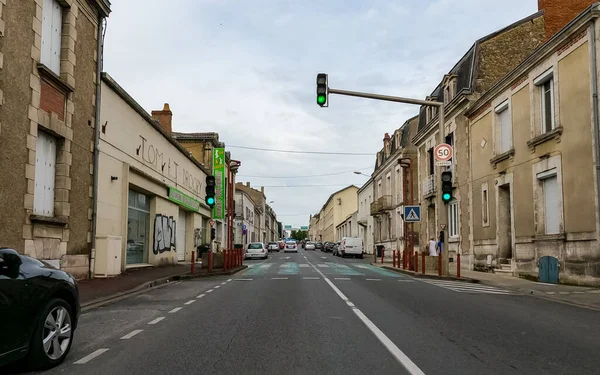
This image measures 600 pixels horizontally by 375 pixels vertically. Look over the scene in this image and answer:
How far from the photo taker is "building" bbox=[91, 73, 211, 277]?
1727 centimetres

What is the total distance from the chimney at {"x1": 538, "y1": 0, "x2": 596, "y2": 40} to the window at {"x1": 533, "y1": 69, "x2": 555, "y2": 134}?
16.4 ft

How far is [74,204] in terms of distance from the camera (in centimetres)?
1495

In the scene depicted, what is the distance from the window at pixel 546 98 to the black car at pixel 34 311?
1656 centimetres

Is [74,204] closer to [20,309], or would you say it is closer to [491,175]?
[20,309]

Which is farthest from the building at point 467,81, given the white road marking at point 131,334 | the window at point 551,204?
the white road marking at point 131,334

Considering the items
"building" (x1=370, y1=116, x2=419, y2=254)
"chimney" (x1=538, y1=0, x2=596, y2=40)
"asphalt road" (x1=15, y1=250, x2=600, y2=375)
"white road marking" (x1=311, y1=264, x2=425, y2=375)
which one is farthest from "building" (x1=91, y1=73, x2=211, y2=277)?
"chimney" (x1=538, y1=0, x2=596, y2=40)

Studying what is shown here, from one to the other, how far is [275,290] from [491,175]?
12.8 metres

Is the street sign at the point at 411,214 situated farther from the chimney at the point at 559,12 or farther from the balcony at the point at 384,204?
the balcony at the point at 384,204

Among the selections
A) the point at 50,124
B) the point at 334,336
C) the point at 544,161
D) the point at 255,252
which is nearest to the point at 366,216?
the point at 255,252

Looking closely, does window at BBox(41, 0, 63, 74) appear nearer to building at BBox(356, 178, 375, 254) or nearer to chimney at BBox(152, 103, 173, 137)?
chimney at BBox(152, 103, 173, 137)

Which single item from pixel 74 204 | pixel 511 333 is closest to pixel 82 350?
pixel 511 333

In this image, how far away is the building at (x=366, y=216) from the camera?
5919 cm

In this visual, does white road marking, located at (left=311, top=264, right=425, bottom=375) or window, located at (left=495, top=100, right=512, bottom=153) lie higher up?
window, located at (left=495, top=100, right=512, bottom=153)

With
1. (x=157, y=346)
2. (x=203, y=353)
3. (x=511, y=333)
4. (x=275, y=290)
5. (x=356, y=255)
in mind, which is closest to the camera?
(x=203, y=353)
